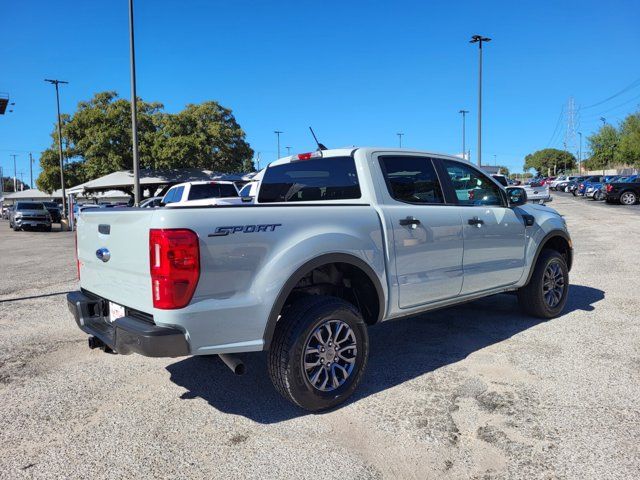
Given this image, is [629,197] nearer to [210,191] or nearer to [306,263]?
[210,191]

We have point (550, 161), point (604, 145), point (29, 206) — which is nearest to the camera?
point (29, 206)

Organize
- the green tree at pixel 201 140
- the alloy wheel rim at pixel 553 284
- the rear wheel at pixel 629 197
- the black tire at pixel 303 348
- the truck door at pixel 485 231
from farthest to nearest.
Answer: the green tree at pixel 201 140, the rear wheel at pixel 629 197, the alloy wheel rim at pixel 553 284, the truck door at pixel 485 231, the black tire at pixel 303 348

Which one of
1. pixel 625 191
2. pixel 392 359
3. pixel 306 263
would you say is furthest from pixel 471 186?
pixel 625 191

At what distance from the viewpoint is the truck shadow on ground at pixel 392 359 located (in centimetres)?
388

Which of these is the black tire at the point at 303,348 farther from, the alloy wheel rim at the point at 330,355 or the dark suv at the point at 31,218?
the dark suv at the point at 31,218

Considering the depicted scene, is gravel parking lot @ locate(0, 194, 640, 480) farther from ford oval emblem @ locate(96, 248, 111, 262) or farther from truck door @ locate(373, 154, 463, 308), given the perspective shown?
ford oval emblem @ locate(96, 248, 111, 262)

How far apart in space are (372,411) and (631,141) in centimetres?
6378

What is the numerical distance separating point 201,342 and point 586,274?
7779 mm

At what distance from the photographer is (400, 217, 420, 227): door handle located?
4.15 m

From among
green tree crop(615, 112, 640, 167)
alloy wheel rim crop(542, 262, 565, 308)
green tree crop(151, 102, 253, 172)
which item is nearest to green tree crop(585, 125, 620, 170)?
green tree crop(615, 112, 640, 167)

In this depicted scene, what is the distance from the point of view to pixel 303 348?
137 inches

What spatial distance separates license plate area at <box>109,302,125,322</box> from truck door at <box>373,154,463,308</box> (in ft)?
6.54

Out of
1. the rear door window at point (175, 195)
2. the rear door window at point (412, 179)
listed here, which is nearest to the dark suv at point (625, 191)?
the rear door window at point (175, 195)

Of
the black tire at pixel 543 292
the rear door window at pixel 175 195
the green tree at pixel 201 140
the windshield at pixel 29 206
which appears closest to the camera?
the black tire at pixel 543 292
